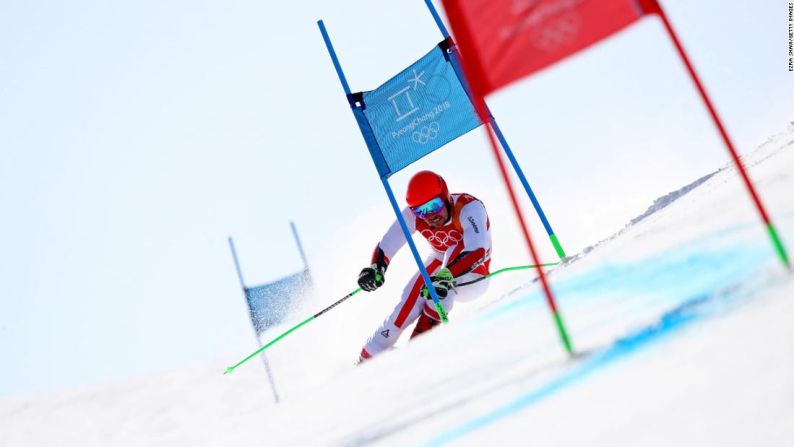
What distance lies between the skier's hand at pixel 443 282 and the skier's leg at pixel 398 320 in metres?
0.21

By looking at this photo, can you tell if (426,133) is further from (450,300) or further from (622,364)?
(622,364)

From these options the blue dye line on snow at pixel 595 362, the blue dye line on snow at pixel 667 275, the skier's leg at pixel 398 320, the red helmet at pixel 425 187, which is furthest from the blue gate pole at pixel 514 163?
the blue dye line on snow at pixel 595 362

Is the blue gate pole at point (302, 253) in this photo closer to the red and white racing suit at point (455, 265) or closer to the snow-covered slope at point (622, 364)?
the red and white racing suit at point (455, 265)

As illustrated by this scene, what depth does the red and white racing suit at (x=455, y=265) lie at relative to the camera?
477cm

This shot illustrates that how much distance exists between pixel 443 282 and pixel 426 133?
1576 millimetres

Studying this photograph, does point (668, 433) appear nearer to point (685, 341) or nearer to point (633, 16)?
point (685, 341)

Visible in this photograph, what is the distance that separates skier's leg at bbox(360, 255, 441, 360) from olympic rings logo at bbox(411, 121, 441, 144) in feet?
4.41

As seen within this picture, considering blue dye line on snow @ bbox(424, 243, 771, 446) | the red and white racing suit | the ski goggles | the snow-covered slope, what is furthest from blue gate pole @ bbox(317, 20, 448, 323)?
blue dye line on snow @ bbox(424, 243, 771, 446)

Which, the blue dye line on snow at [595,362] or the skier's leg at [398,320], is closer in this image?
the blue dye line on snow at [595,362]

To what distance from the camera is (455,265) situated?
16.5 ft

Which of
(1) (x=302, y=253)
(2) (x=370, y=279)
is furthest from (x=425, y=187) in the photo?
(1) (x=302, y=253)

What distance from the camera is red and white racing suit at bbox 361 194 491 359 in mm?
4770

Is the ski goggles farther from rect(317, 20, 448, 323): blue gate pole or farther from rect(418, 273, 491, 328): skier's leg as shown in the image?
rect(418, 273, 491, 328): skier's leg

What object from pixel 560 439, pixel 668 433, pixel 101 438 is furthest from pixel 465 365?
pixel 101 438
